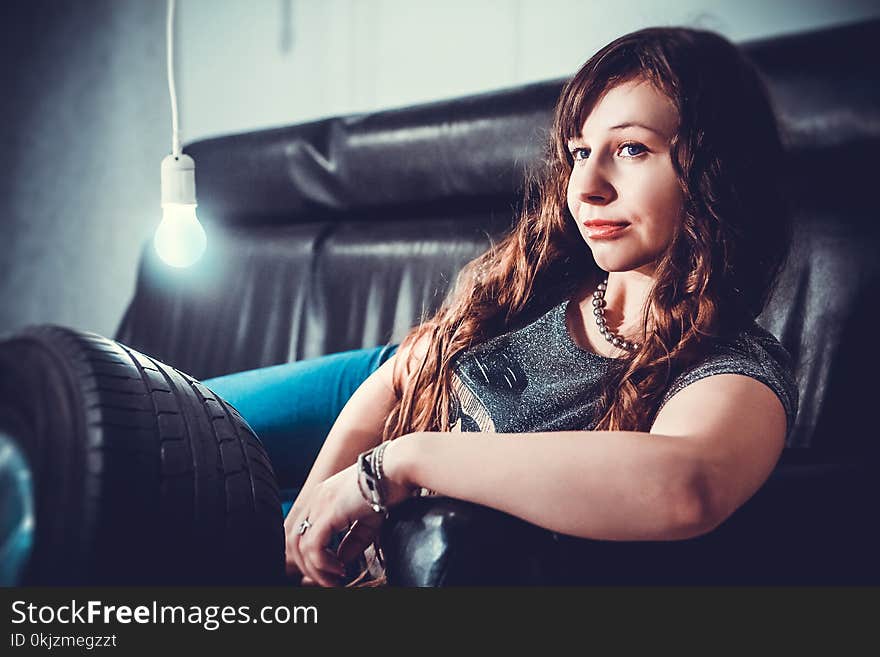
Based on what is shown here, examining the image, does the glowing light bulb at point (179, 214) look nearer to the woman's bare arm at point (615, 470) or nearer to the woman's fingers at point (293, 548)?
the woman's fingers at point (293, 548)

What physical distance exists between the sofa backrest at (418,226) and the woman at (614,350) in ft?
0.86

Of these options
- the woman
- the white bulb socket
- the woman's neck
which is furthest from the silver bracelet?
the white bulb socket

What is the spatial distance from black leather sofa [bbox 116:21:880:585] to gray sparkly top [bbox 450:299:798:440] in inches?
4.9

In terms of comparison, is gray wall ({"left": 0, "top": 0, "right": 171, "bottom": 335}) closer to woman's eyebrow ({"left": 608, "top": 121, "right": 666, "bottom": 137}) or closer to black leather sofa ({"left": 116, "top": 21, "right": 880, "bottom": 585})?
black leather sofa ({"left": 116, "top": 21, "right": 880, "bottom": 585})

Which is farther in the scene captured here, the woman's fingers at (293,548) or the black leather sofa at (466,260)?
the woman's fingers at (293,548)

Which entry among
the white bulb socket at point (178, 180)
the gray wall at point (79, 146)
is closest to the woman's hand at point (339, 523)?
the white bulb socket at point (178, 180)

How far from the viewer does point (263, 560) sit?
650 mm

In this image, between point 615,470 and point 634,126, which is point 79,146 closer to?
point 634,126

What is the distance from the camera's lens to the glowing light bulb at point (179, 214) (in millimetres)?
1124

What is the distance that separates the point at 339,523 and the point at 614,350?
1.16 feet

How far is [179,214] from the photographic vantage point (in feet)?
3.84

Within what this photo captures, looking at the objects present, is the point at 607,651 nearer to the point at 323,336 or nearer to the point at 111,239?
the point at 323,336

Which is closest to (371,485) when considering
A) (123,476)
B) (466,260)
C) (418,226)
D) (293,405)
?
(123,476)

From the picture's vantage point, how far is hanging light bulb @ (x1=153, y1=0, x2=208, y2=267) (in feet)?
3.67
